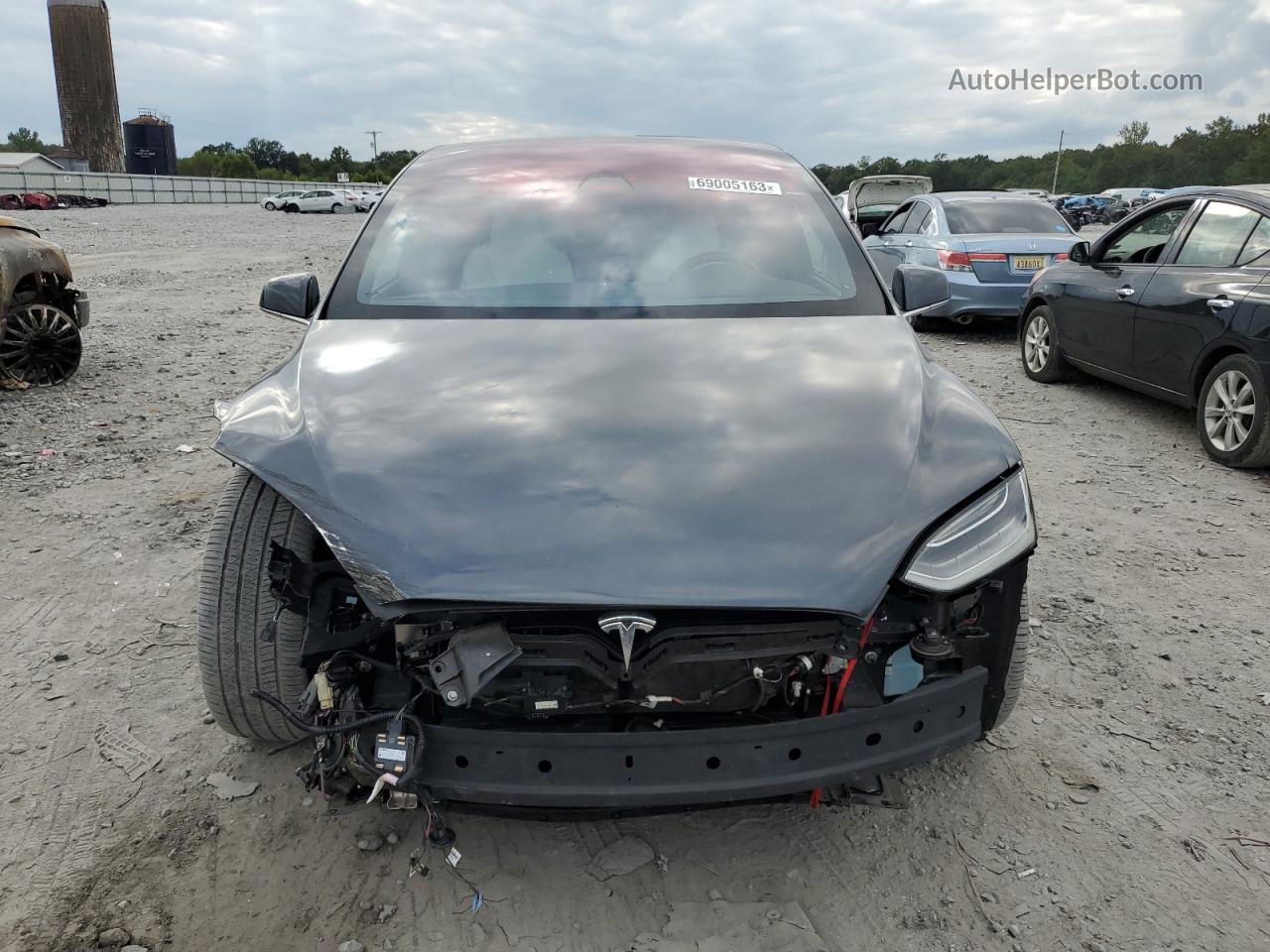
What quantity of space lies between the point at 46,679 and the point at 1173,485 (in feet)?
17.6

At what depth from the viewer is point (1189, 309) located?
5664 mm

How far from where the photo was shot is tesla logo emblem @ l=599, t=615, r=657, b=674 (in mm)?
1811

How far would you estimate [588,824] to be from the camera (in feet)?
8.04

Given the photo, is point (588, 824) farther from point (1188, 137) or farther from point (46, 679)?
point (1188, 137)

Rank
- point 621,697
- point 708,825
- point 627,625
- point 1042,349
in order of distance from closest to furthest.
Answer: point 627,625 → point 621,697 → point 708,825 → point 1042,349

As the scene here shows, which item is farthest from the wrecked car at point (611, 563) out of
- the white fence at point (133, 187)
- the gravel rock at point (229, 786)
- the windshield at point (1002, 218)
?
the white fence at point (133, 187)

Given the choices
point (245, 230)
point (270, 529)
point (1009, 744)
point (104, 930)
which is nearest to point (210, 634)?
point (270, 529)

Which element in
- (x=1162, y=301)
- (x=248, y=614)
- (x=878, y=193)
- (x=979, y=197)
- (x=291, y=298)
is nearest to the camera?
(x=248, y=614)

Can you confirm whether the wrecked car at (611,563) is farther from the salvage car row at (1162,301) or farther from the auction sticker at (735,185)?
the salvage car row at (1162,301)

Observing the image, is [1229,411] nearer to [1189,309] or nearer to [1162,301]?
[1189,309]

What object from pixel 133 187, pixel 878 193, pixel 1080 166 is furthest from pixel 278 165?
pixel 878 193

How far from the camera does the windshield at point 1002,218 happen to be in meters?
9.87

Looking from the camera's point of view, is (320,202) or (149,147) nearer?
(320,202)

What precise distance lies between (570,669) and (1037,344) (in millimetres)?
6948
